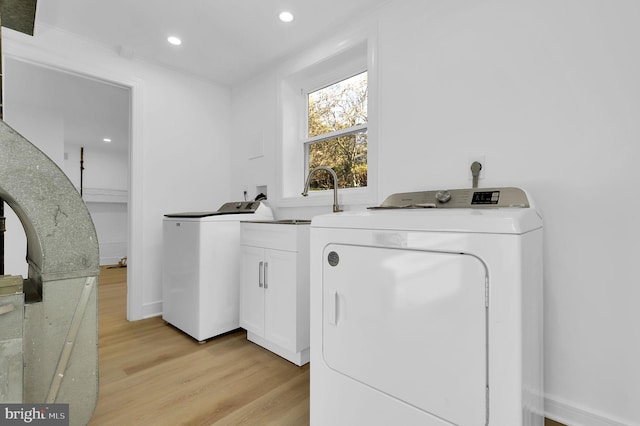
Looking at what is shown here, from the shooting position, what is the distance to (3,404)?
2.76 ft

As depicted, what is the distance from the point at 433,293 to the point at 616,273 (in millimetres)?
944

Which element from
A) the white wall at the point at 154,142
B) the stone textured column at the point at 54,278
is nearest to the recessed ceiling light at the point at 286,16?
the white wall at the point at 154,142

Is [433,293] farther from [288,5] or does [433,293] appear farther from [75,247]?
[288,5]

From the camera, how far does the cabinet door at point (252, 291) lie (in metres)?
2.02

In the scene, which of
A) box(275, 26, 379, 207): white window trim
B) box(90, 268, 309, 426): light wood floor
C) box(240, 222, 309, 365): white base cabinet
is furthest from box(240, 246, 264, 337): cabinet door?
box(275, 26, 379, 207): white window trim

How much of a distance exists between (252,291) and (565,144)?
1.95 m

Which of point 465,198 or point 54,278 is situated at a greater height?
point 465,198

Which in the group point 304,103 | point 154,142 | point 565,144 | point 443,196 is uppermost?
point 304,103

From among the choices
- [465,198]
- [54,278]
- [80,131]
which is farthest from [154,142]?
[80,131]

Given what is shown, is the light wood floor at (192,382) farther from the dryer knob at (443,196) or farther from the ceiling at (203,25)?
the ceiling at (203,25)

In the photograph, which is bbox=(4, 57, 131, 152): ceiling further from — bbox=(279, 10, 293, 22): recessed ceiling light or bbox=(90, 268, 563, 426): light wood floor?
bbox=(90, 268, 563, 426): light wood floor

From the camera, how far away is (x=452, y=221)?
2.83 ft

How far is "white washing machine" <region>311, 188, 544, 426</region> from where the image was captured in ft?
2.57

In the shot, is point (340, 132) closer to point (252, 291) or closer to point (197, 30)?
point (197, 30)
